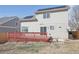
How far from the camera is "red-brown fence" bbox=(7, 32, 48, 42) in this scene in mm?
3684

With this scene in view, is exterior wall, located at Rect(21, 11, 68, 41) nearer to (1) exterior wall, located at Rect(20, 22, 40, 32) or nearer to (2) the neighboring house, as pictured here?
(1) exterior wall, located at Rect(20, 22, 40, 32)

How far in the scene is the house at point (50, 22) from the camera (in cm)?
364

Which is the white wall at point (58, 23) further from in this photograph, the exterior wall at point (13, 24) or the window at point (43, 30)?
the exterior wall at point (13, 24)

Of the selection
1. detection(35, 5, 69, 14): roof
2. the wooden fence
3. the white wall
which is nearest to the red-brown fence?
the wooden fence

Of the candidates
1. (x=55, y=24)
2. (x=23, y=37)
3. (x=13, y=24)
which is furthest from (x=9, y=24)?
(x=55, y=24)

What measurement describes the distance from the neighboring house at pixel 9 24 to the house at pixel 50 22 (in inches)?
3.6

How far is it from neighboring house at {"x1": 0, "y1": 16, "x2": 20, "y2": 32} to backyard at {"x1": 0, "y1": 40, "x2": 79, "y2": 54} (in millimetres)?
218

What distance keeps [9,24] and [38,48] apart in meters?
0.58

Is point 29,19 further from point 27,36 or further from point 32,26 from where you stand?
point 27,36

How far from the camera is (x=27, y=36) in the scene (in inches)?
146
